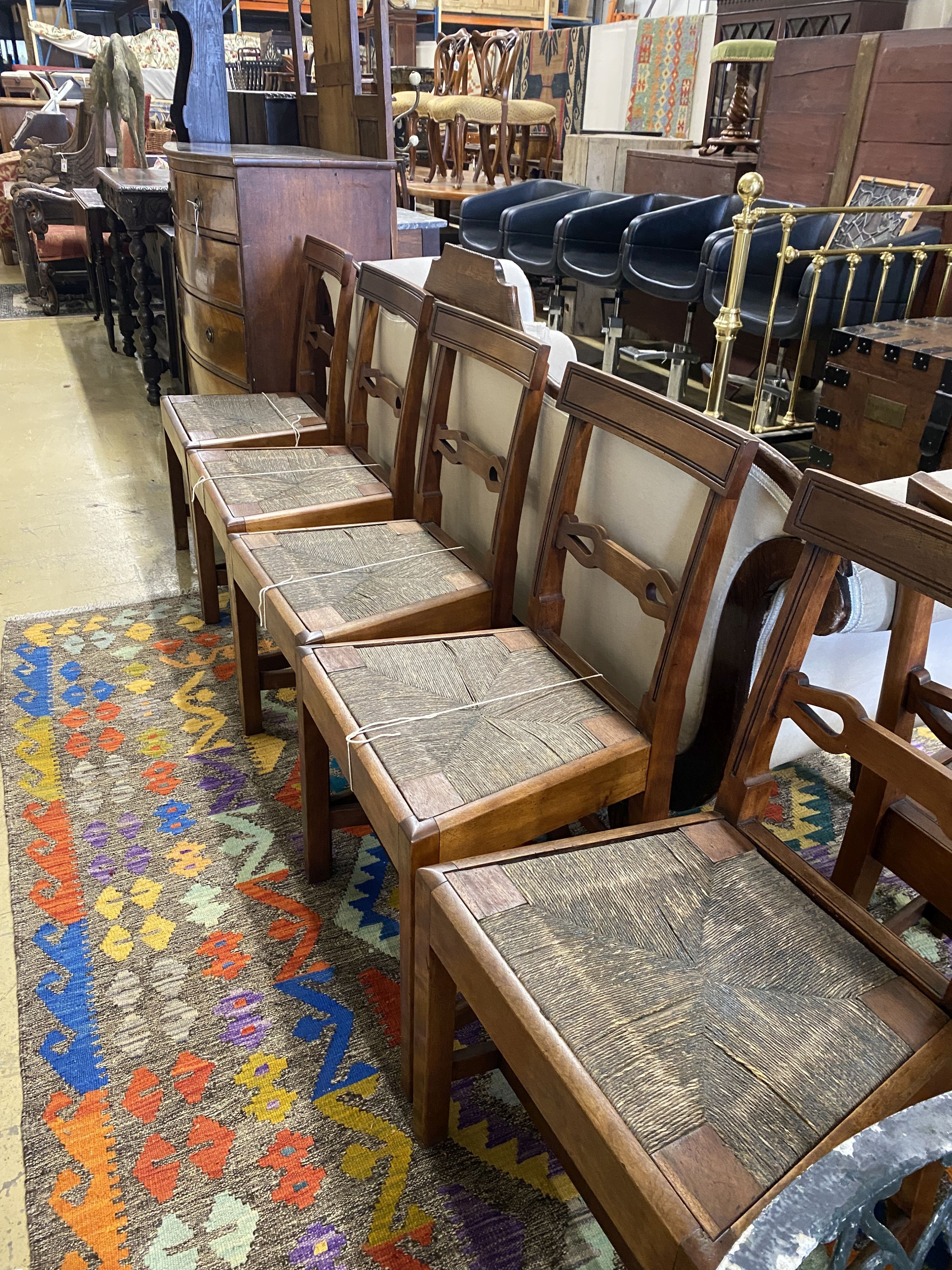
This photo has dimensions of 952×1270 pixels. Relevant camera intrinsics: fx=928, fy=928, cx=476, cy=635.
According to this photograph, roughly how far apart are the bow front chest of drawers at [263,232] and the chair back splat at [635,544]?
5.28ft

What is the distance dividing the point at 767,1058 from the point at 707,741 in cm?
68

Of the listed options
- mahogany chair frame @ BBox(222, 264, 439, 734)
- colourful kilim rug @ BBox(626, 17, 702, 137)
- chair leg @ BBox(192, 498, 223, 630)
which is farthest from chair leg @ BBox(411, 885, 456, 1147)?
colourful kilim rug @ BBox(626, 17, 702, 137)

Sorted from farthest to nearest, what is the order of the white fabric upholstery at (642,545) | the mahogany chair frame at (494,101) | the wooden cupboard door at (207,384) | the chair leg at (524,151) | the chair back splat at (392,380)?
the chair leg at (524,151) < the mahogany chair frame at (494,101) < the wooden cupboard door at (207,384) < the chair back splat at (392,380) < the white fabric upholstery at (642,545)

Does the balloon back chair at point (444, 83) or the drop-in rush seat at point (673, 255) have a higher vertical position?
the balloon back chair at point (444, 83)

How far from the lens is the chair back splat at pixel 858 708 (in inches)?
38.7

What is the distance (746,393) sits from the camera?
5.04 m

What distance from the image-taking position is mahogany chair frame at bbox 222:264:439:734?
2002mm

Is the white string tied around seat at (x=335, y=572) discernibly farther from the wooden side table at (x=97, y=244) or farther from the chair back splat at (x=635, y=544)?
the wooden side table at (x=97, y=244)

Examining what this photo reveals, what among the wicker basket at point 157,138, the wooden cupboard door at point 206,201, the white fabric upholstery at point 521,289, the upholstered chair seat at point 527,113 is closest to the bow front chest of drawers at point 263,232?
the wooden cupboard door at point 206,201

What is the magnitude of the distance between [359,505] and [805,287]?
8.15 feet

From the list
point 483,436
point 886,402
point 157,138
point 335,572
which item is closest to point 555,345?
point 483,436

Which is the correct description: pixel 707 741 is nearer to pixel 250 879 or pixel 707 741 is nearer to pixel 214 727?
pixel 250 879

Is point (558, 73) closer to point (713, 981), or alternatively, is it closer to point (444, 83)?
point (444, 83)

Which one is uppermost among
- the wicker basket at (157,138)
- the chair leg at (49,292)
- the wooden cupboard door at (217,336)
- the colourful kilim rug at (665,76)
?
the colourful kilim rug at (665,76)
